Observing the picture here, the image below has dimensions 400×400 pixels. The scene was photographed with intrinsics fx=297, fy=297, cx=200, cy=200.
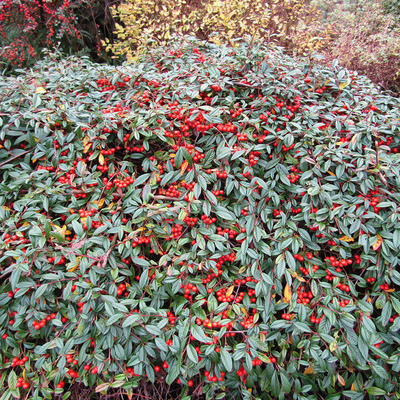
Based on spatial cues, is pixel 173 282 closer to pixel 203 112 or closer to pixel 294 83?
pixel 203 112

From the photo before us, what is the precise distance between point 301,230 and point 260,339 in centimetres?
66

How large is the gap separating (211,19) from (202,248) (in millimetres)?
4001

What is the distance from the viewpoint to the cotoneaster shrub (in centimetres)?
159

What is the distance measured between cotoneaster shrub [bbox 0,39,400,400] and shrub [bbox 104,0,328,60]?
2.66 meters

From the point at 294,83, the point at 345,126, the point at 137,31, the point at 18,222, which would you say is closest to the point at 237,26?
the point at 137,31

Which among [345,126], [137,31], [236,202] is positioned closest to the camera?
[236,202]

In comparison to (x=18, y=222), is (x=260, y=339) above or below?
below

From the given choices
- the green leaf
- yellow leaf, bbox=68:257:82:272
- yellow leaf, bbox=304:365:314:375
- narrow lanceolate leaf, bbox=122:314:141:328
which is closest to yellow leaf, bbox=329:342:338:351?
yellow leaf, bbox=304:365:314:375

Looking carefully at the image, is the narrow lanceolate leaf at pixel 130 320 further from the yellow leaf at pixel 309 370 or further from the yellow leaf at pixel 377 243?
the yellow leaf at pixel 377 243

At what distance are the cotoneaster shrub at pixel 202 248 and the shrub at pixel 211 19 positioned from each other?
2662mm

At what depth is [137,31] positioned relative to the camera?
4.44 metres

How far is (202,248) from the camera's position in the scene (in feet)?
5.55

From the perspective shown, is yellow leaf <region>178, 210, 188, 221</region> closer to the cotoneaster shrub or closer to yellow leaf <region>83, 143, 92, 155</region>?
the cotoneaster shrub

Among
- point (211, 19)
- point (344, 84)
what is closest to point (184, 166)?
point (344, 84)
